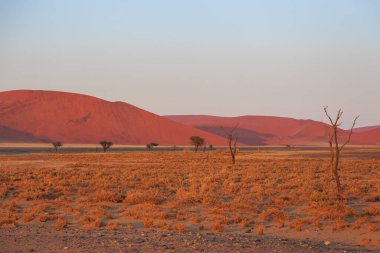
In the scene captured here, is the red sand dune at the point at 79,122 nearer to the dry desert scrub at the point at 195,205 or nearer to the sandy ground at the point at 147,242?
the dry desert scrub at the point at 195,205

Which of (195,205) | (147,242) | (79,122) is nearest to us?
(147,242)

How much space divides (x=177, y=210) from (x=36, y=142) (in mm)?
127959

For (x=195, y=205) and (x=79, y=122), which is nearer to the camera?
(x=195, y=205)

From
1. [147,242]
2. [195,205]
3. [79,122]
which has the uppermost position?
[79,122]

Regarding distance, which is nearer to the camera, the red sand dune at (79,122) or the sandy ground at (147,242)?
the sandy ground at (147,242)

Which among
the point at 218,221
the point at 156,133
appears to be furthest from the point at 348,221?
the point at 156,133

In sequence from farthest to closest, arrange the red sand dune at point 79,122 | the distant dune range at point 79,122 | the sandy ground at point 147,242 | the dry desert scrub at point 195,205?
the red sand dune at point 79,122, the distant dune range at point 79,122, the dry desert scrub at point 195,205, the sandy ground at point 147,242

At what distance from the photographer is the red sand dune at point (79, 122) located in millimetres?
152500

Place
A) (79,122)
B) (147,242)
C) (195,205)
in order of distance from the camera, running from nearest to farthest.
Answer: (147,242) < (195,205) < (79,122)

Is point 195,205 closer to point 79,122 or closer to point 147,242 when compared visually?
point 147,242

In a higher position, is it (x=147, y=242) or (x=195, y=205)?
(x=195, y=205)

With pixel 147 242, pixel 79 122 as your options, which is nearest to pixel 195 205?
pixel 147 242

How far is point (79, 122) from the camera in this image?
16512 centimetres

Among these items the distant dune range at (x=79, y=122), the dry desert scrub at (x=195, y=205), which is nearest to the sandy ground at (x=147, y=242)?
the dry desert scrub at (x=195, y=205)
